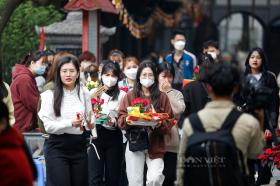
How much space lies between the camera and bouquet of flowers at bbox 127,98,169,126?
12.2 metres

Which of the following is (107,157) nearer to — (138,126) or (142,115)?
(138,126)

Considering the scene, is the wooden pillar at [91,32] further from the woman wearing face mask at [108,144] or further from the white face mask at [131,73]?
the woman wearing face mask at [108,144]

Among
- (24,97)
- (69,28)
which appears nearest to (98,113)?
(24,97)

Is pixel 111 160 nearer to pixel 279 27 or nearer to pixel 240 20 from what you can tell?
pixel 279 27

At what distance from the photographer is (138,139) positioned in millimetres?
12555

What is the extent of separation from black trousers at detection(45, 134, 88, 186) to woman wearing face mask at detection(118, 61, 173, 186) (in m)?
1.19

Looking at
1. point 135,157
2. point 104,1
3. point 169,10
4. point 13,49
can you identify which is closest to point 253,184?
point 135,157

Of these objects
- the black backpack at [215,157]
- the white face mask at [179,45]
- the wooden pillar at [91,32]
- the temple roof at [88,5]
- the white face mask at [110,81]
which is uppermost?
the temple roof at [88,5]

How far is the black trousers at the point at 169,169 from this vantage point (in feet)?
42.4

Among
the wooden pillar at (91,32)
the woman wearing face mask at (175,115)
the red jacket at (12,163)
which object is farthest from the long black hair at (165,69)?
the red jacket at (12,163)

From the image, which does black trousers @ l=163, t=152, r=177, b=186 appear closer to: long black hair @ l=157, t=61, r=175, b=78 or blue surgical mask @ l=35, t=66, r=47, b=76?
long black hair @ l=157, t=61, r=175, b=78

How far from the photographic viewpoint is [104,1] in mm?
19625

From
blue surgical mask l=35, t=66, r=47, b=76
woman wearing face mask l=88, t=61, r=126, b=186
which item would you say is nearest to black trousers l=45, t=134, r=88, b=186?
woman wearing face mask l=88, t=61, r=126, b=186

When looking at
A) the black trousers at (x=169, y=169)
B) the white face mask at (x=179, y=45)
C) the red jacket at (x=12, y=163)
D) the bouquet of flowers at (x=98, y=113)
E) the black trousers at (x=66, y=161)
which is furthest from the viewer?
the white face mask at (x=179, y=45)
